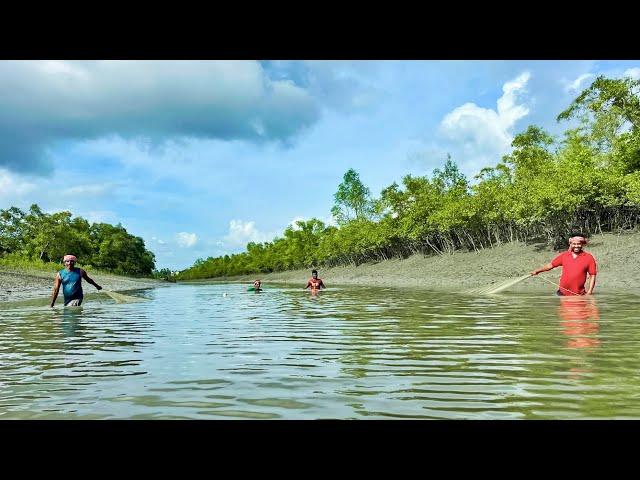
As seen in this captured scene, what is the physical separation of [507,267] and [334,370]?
119 feet

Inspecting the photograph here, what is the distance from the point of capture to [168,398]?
4934mm

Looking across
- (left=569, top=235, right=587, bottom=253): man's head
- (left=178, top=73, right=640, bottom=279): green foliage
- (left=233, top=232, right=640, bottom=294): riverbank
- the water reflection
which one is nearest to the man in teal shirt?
the water reflection

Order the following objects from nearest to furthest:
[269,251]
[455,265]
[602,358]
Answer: [602,358] → [455,265] → [269,251]

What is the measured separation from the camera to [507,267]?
39781 mm

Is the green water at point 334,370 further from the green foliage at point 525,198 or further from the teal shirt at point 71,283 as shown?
the green foliage at point 525,198

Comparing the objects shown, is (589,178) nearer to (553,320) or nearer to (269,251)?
(553,320)

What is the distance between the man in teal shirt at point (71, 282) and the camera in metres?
15.9

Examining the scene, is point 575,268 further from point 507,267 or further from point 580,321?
point 507,267

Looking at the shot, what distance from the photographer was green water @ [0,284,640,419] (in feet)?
14.7

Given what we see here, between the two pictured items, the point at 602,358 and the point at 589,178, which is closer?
the point at 602,358

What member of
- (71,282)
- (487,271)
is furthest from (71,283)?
(487,271)
